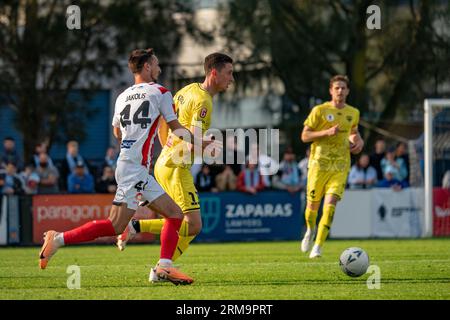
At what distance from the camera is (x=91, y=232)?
1075 centimetres

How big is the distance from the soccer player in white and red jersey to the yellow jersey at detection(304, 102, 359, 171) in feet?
17.9

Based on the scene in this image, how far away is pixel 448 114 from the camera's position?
24.7 metres

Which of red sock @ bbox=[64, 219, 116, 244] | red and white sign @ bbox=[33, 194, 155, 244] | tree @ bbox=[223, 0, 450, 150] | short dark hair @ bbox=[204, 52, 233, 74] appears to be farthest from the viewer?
tree @ bbox=[223, 0, 450, 150]

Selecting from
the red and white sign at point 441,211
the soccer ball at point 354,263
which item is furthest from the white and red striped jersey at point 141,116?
the red and white sign at point 441,211

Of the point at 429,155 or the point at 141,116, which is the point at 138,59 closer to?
the point at 141,116

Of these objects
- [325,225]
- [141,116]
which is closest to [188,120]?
[141,116]

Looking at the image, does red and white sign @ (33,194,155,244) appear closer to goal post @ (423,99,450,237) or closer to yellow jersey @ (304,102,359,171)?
yellow jersey @ (304,102,359,171)

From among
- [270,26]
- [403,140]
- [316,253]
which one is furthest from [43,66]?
[316,253]

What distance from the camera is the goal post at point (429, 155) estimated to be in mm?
23344

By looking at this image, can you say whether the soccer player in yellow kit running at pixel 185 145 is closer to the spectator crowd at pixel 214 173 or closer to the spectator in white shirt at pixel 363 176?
the spectator crowd at pixel 214 173

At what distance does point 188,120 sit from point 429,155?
13.6 metres

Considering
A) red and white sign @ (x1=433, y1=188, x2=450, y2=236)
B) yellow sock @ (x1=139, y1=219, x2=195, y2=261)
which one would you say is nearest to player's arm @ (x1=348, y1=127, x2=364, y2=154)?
yellow sock @ (x1=139, y1=219, x2=195, y2=261)

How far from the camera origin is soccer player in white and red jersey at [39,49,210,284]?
34.8 ft

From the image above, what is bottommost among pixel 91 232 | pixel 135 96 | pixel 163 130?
pixel 91 232
